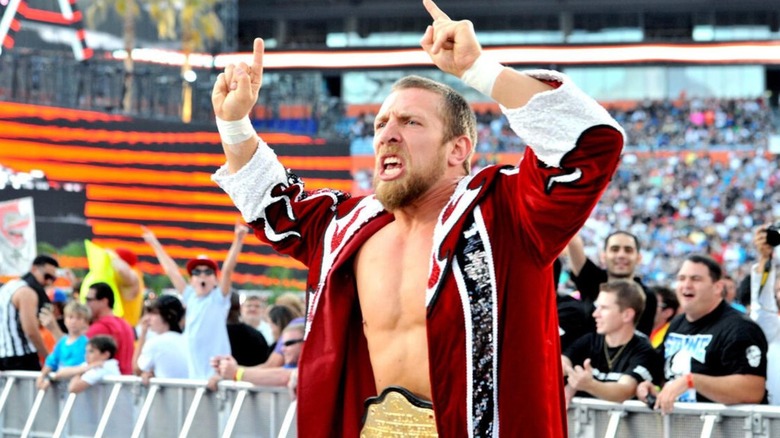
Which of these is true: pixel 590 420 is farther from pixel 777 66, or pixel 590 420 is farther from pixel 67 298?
pixel 777 66

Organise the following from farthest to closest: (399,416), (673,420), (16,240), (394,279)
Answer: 1. (16,240)
2. (673,420)
3. (394,279)
4. (399,416)

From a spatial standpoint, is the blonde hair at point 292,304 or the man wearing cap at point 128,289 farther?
the man wearing cap at point 128,289

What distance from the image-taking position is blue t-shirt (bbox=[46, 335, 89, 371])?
8.45 metres

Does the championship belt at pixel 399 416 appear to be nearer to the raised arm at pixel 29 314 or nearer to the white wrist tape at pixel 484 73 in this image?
the white wrist tape at pixel 484 73

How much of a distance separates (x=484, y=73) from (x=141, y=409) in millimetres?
4975

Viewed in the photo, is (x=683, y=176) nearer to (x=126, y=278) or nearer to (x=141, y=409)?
(x=126, y=278)

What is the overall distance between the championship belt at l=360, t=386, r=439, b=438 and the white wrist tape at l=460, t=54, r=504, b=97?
82cm

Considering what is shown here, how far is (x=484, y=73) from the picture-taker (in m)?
3.07

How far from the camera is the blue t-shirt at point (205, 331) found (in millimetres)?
8062

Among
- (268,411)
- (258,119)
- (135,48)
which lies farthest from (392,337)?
(135,48)

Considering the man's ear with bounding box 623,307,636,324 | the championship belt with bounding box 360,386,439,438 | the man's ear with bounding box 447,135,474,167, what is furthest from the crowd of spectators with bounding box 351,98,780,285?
the championship belt with bounding box 360,386,439,438

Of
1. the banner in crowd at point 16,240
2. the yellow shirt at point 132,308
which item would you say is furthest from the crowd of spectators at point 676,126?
the yellow shirt at point 132,308

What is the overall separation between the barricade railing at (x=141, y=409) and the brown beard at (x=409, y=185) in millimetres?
3347

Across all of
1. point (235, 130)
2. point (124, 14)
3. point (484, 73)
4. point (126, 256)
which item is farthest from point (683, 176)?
point (484, 73)
